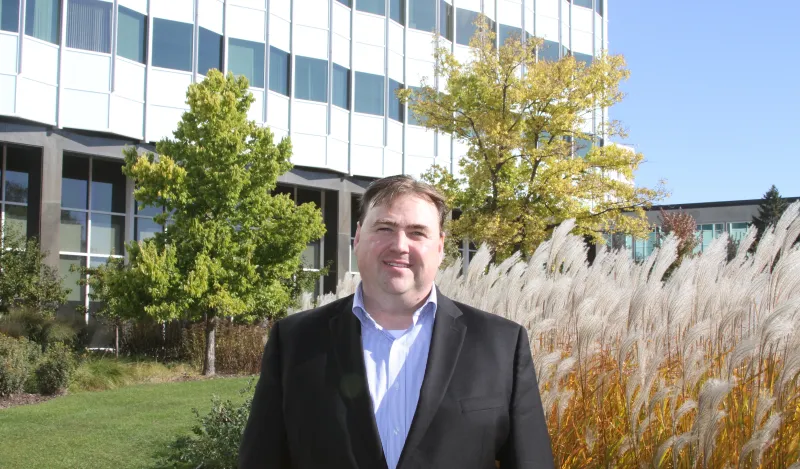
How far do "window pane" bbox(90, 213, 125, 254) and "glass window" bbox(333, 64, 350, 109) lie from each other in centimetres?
720

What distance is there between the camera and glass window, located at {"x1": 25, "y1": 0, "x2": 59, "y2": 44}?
18.8 metres

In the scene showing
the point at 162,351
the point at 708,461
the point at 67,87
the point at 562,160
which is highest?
the point at 67,87

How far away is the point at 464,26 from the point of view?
1132 inches

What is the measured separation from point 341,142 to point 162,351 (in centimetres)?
889

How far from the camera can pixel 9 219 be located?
2033 centimetres

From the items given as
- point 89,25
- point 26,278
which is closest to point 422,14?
point 89,25

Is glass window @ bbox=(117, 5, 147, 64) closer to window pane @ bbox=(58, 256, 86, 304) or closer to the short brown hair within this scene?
Answer: window pane @ bbox=(58, 256, 86, 304)

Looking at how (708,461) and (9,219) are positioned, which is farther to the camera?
(9,219)

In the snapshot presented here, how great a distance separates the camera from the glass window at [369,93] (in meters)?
25.4

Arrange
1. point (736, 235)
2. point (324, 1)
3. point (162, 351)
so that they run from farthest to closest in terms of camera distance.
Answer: point (736, 235) → point (324, 1) → point (162, 351)

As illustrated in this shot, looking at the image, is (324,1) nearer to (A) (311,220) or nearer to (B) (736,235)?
(A) (311,220)

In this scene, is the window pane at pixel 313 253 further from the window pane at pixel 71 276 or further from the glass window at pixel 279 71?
the window pane at pixel 71 276

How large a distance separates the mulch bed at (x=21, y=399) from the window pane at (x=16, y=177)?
357 inches

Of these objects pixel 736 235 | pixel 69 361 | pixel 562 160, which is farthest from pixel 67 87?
pixel 736 235
